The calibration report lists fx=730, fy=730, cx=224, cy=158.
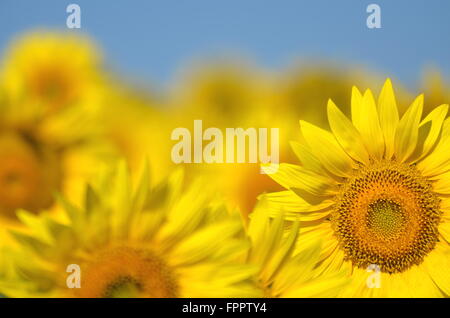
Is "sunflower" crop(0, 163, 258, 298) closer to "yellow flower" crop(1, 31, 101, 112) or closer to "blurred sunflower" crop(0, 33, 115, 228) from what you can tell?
"blurred sunflower" crop(0, 33, 115, 228)

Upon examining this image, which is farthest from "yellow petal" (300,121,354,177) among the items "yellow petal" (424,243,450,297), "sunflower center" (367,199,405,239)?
"yellow petal" (424,243,450,297)

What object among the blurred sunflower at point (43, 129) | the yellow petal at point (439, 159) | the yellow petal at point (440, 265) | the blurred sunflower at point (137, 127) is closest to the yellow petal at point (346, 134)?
the yellow petal at point (439, 159)

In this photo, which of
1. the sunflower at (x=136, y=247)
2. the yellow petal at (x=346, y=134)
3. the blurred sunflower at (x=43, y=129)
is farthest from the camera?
the blurred sunflower at (x=43, y=129)

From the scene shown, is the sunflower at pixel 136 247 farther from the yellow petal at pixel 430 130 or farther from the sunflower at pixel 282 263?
the yellow petal at pixel 430 130
